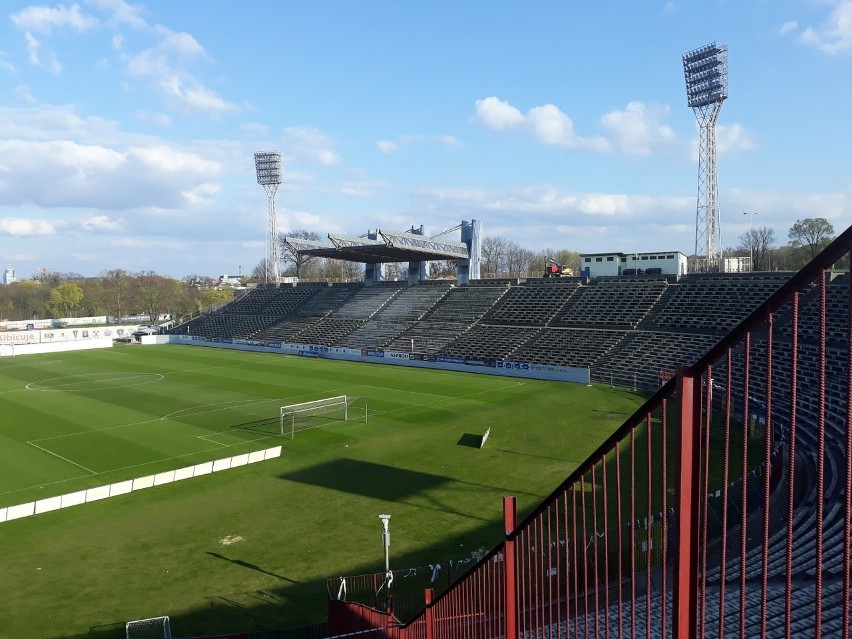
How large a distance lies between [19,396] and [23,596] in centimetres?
3593

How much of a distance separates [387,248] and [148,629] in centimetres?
5607

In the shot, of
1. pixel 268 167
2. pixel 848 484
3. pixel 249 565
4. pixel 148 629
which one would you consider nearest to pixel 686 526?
pixel 848 484

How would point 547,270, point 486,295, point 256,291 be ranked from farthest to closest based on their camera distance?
point 256,291, point 547,270, point 486,295

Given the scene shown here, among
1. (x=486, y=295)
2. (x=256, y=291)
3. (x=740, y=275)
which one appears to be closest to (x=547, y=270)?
(x=486, y=295)

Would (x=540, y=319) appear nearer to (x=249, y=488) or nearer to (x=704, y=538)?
(x=249, y=488)

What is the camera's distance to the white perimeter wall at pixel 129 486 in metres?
24.5

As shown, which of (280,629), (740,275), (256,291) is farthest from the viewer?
(256,291)

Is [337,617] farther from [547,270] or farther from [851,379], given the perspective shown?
[547,270]

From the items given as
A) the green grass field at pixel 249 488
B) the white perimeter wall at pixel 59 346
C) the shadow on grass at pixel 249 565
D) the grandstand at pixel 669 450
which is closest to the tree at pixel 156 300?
the grandstand at pixel 669 450

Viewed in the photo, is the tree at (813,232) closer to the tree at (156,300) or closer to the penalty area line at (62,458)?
the penalty area line at (62,458)

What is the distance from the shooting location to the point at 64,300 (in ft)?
459

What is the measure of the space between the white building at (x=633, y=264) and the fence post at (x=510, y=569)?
218 ft

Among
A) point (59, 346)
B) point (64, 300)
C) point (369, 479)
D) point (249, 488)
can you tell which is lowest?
point (249, 488)

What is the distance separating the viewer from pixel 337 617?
15680 millimetres
